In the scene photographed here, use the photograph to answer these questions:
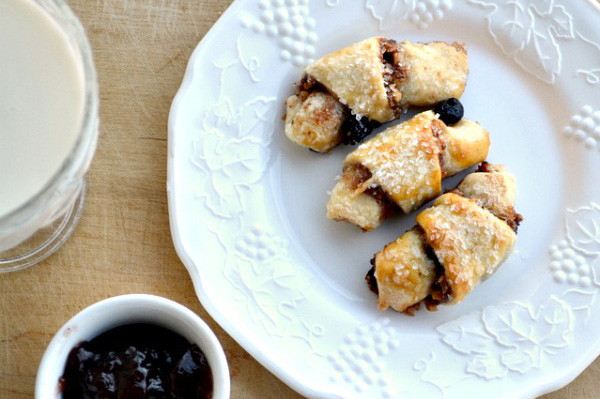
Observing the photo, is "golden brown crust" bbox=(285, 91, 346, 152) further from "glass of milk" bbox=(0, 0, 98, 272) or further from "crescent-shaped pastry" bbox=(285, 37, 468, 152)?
"glass of milk" bbox=(0, 0, 98, 272)

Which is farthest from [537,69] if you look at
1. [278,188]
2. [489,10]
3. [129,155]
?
[129,155]

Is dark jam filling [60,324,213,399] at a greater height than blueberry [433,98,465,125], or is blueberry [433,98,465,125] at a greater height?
blueberry [433,98,465,125]

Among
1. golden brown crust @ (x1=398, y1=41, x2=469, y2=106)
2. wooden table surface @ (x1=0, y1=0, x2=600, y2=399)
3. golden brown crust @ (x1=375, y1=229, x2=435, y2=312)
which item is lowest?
wooden table surface @ (x1=0, y1=0, x2=600, y2=399)

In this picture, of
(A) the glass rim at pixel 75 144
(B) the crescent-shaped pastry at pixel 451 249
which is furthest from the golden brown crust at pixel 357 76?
(A) the glass rim at pixel 75 144

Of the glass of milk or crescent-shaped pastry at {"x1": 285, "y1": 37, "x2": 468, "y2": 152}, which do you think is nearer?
the glass of milk

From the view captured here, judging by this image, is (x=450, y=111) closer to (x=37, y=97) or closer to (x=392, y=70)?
(x=392, y=70)

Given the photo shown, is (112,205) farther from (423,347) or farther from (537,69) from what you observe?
(537,69)

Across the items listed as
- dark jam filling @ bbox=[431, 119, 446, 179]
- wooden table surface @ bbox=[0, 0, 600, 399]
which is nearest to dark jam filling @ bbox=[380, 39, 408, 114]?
dark jam filling @ bbox=[431, 119, 446, 179]

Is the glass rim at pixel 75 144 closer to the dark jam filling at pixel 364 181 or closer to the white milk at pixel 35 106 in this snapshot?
the white milk at pixel 35 106
